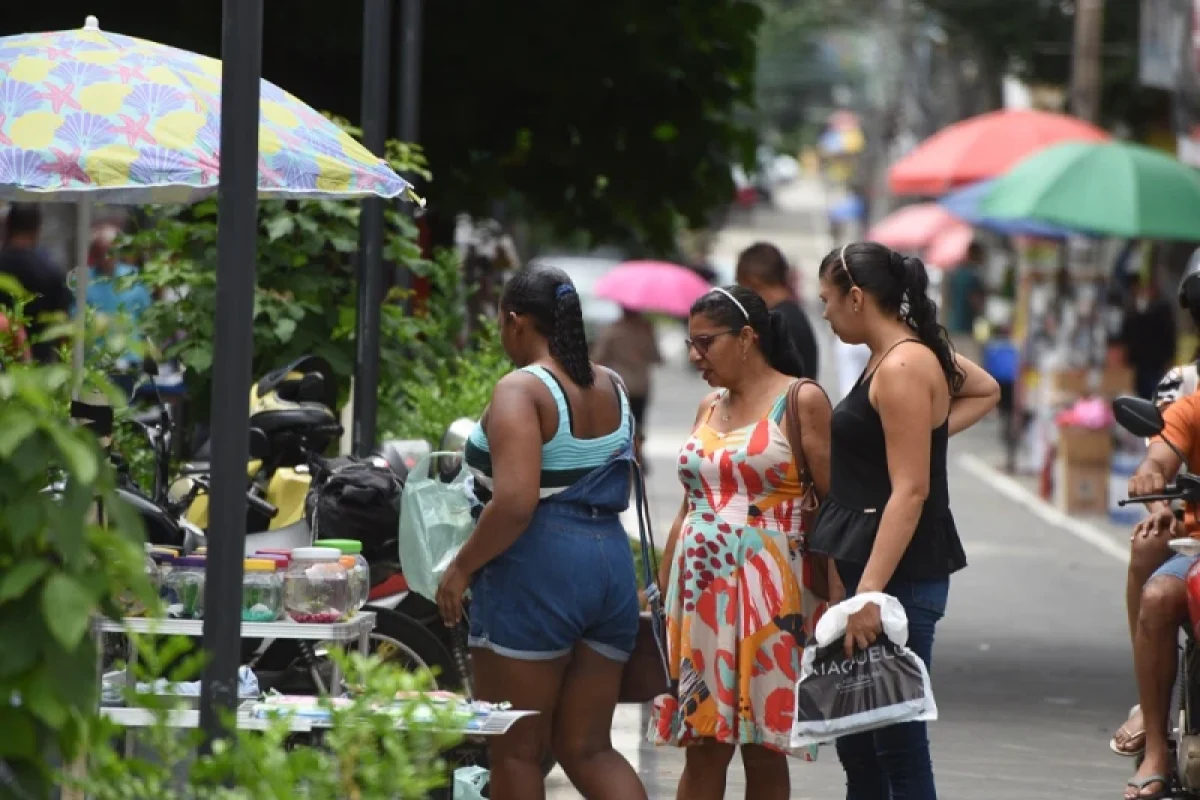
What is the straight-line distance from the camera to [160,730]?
3.65 meters

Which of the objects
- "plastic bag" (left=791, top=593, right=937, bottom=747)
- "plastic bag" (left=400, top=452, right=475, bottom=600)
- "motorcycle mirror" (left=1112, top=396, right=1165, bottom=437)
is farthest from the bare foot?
"plastic bag" (left=400, top=452, right=475, bottom=600)

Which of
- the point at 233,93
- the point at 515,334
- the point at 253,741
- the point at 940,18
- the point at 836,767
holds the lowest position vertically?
the point at 836,767

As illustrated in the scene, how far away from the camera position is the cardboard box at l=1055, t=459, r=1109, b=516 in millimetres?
20328

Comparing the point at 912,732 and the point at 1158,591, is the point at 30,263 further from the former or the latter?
the point at 912,732

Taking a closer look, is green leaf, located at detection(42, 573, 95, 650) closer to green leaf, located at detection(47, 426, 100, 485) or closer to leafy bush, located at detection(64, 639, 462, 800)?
green leaf, located at detection(47, 426, 100, 485)

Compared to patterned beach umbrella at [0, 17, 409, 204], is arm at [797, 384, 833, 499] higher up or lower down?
lower down

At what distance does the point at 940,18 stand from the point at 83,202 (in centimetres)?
2356

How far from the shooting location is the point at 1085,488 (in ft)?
66.8

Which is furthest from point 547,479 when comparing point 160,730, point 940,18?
point 940,18

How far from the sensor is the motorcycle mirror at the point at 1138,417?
6891 mm

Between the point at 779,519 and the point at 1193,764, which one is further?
the point at 1193,764

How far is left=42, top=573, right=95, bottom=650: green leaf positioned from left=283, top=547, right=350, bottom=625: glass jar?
2609 millimetres

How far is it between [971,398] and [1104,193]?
33.8 ft

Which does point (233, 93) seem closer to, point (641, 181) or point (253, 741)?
point (253, 741)
